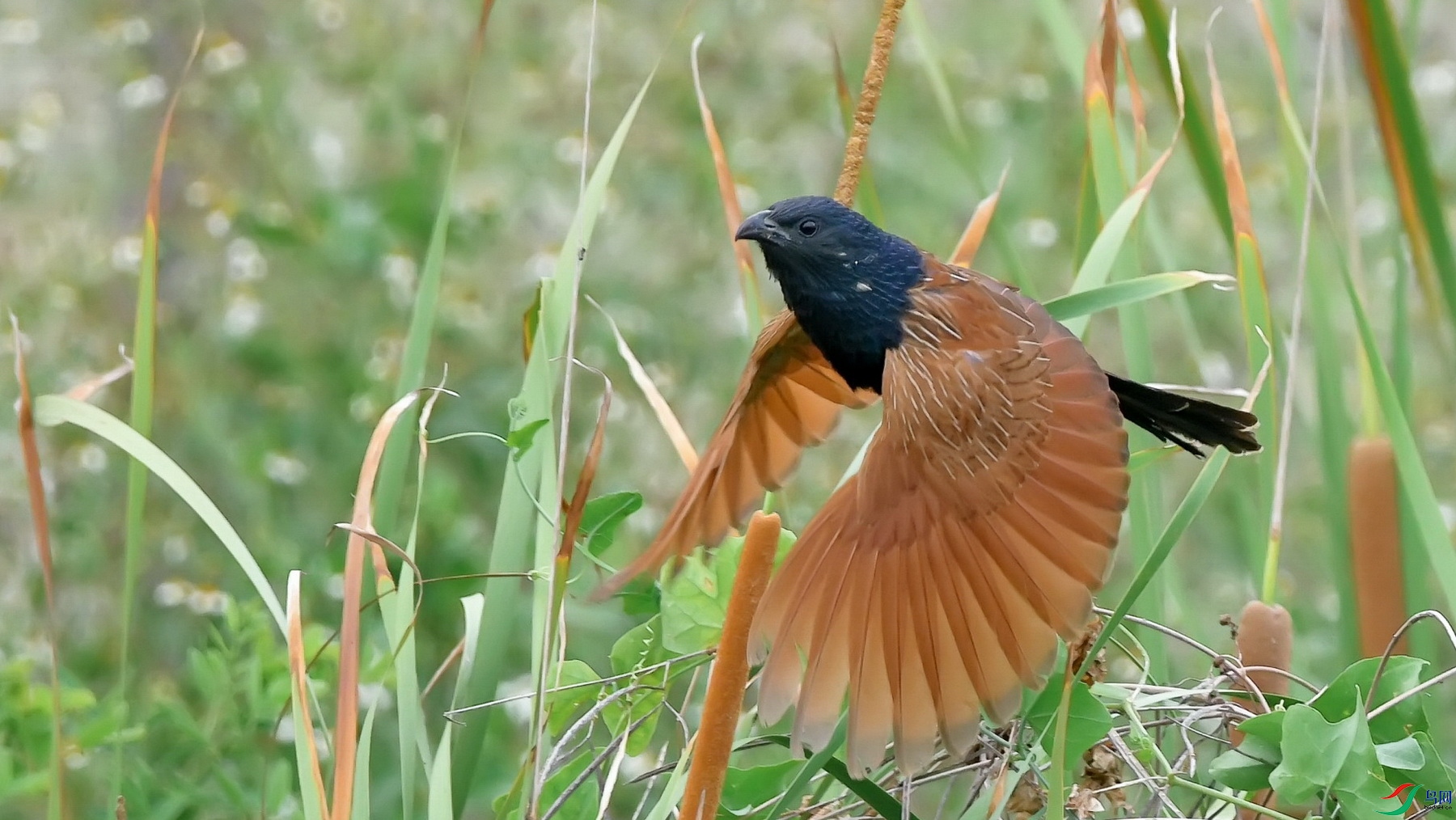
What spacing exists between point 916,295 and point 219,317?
1.42 m

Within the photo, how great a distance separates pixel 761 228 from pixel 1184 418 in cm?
41

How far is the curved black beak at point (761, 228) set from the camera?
1.29m

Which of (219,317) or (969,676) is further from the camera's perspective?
(219,317)

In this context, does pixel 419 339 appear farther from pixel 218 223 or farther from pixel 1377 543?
pixel 218 223

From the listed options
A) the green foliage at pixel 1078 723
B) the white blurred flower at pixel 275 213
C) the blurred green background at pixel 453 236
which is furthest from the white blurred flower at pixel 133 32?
the green foliage at pixel 1078 723

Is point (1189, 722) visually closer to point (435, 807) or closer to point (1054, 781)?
point (1054, 781)

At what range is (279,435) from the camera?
7.32 feet

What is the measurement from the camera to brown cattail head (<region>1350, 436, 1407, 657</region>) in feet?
3.84


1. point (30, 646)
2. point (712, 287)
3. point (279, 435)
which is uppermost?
point (712, 287)

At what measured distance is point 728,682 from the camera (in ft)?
2.83

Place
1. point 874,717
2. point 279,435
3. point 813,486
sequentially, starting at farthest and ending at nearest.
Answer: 1. point 813,486
2. point 279,435
3. point 874,717

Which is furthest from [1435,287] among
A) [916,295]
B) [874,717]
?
[874,717]

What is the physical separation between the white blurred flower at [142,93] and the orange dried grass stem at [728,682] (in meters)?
1.86

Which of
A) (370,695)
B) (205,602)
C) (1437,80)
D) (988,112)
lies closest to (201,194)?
(205,602)
